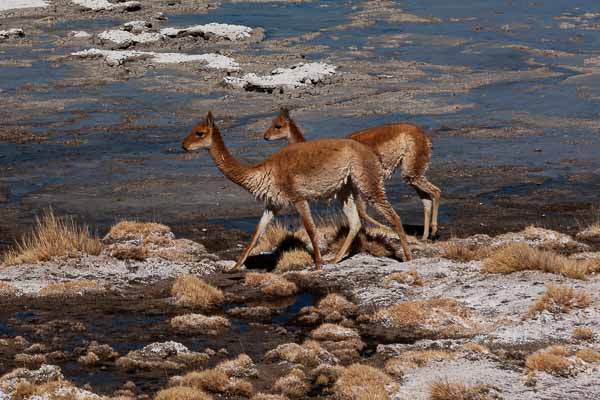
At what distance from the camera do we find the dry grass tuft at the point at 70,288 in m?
11.2

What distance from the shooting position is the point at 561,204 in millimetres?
17312

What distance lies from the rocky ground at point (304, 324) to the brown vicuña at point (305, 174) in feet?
2.43

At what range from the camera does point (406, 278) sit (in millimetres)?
11242

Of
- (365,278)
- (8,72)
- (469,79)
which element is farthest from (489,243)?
(8,72)

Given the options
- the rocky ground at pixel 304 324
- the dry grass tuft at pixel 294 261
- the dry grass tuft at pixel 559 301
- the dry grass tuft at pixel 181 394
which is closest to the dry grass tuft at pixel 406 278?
the rocky ground at pixel 304 324

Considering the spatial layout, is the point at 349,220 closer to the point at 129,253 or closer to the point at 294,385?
the point at 129,253

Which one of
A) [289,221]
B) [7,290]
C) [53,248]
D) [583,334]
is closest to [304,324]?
[583,334]

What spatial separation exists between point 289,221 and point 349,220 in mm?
4016

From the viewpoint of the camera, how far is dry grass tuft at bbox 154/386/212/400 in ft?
24.7

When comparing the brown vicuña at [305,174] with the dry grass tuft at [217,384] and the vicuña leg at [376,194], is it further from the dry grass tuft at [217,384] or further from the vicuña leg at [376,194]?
the dry grass tuft at [217,384]

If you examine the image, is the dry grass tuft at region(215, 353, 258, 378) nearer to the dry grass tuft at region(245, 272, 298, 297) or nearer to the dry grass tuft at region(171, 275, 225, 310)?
the dry grass tuft at region(171, 275, 225, 310)

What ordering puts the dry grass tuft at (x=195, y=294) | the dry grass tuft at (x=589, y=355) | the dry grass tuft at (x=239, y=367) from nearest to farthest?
the dry grass tuft at (x=589, y=355) → the dry grass tuft at (x=239, y=367) → the dry grass tuft at (x=195, y=294)

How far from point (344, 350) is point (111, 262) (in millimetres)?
4724

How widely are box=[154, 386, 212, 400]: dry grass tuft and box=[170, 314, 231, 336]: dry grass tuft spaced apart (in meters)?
2.14
